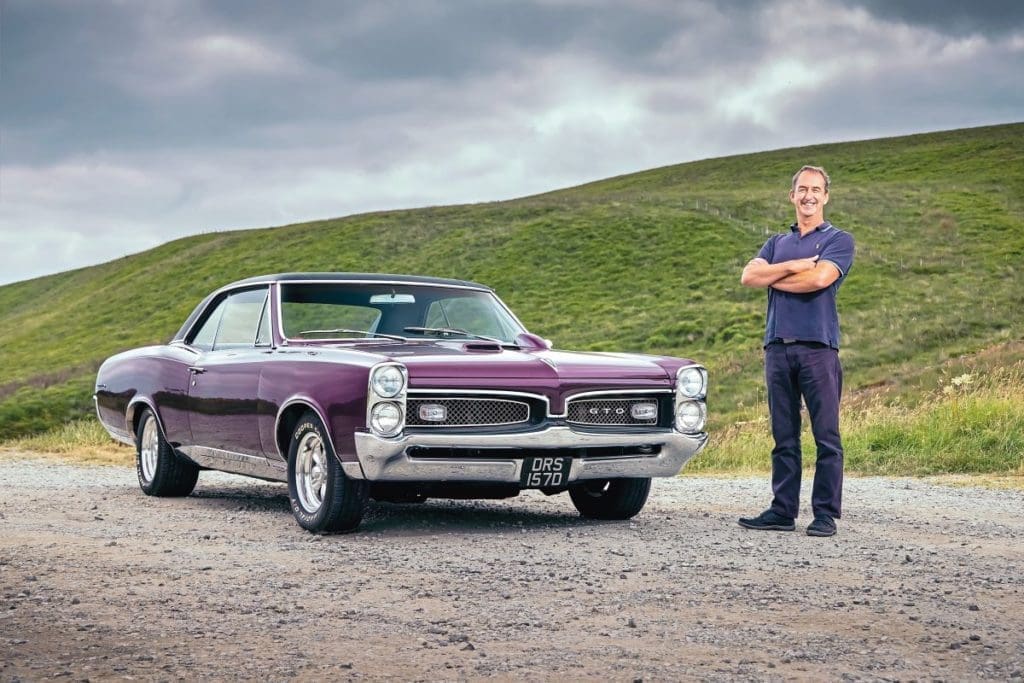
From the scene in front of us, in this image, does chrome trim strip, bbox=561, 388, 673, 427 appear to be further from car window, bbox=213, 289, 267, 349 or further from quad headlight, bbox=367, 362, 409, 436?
car window, bbox=213, 289, 267, 349

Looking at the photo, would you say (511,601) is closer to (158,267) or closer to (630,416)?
(630,416)

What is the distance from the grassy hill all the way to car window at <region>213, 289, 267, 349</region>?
54.1ft

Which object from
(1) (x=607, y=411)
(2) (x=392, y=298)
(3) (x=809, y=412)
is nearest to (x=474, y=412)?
(1) (x=607, y=411)

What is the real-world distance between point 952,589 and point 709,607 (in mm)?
1276

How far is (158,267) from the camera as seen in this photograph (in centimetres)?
6975

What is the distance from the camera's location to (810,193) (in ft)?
26.1

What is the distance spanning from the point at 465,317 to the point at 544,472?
66.9 inches

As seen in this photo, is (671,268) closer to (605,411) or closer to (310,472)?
(605,411)

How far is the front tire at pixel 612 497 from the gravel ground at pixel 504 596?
5.5 inches

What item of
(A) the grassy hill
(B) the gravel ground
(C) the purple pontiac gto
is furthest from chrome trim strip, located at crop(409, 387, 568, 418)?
(A) the grassy hill

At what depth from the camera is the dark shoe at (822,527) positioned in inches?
311

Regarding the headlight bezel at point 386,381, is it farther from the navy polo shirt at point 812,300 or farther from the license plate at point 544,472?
the navy polo shirt at point 812,300

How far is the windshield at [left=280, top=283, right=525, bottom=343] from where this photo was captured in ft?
28.8

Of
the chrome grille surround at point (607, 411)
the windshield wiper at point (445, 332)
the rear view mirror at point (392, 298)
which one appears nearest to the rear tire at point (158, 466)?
the rear view mirror at point (392, 298)
